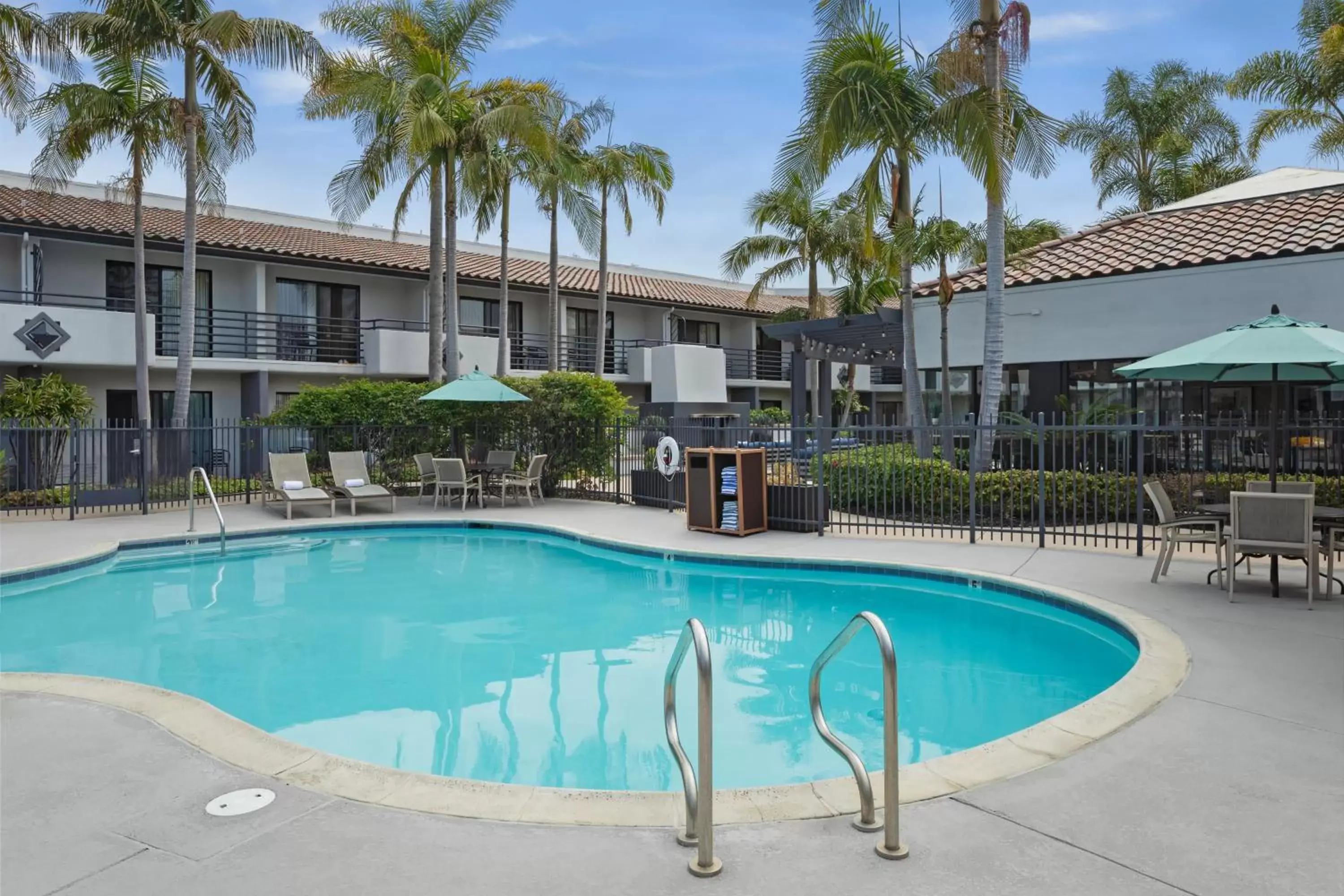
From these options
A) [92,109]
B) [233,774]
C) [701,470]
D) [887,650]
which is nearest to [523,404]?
[701,470]

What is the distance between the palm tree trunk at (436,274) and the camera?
19672mm

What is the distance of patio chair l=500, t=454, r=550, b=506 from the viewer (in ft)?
57.3

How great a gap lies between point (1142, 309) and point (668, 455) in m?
8.64

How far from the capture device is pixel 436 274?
65.6 ft

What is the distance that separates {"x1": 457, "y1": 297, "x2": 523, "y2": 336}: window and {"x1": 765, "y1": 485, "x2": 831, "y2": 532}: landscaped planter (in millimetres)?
16667

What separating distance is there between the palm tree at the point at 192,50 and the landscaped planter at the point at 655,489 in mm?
9513

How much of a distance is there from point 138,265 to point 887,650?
67.4ft

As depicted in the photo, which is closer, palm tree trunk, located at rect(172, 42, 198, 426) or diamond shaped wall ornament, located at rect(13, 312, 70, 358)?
palm tree trunk, located at rect(172, 42, 198, 426)

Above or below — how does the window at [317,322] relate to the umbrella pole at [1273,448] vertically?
above

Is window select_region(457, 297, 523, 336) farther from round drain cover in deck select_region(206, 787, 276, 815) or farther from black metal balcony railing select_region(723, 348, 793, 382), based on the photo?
round drain cover in deck select_region(206, 787, 276, 815)

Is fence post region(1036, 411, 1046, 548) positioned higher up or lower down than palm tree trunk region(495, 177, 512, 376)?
lower down

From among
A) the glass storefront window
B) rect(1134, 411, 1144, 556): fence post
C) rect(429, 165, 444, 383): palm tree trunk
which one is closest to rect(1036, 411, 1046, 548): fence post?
rect(1134, 411, 1144, 556): fence post

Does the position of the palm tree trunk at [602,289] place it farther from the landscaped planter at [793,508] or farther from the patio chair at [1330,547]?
the patio chair at [1330,547]

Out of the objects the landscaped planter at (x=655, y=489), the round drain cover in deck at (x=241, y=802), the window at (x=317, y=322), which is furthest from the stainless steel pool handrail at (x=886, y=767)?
the window at (x=317, y=322)
